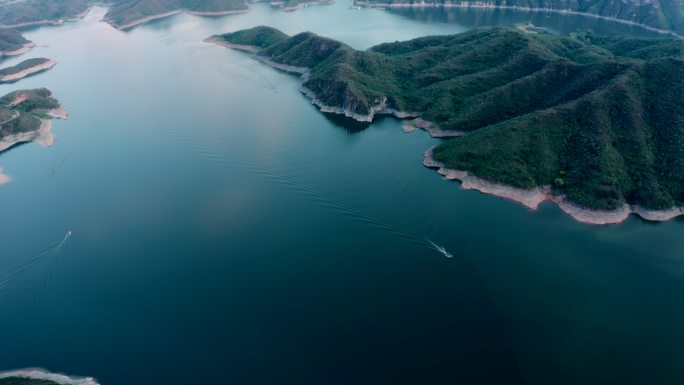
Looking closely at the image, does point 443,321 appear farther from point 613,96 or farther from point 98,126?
point 98,126

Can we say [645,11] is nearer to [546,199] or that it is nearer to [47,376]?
[546,199]

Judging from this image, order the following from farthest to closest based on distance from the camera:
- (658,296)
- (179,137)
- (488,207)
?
1. (179,137)
2. (488,207)
3. (658,296)

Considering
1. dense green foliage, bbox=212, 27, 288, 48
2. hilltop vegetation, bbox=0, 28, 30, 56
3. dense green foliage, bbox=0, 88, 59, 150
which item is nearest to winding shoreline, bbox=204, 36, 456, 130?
dense green foliage, bbox=212, 27, 288, 48

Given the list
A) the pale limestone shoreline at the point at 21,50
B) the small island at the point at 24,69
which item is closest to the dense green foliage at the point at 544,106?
the small island at the point at 24,69

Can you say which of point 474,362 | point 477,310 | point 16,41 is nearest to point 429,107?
point 477,310

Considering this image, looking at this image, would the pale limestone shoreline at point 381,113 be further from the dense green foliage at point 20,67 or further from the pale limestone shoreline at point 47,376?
the dense green foliage at point 20,67

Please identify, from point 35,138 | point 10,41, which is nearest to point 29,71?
point 10,41

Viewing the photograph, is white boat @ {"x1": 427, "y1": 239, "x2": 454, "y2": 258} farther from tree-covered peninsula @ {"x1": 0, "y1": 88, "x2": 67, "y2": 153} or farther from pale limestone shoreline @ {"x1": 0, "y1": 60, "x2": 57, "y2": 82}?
pale limestone shoreline @ {"x1": 0, "y1": 60, "x2": 57, "y2": 82}
